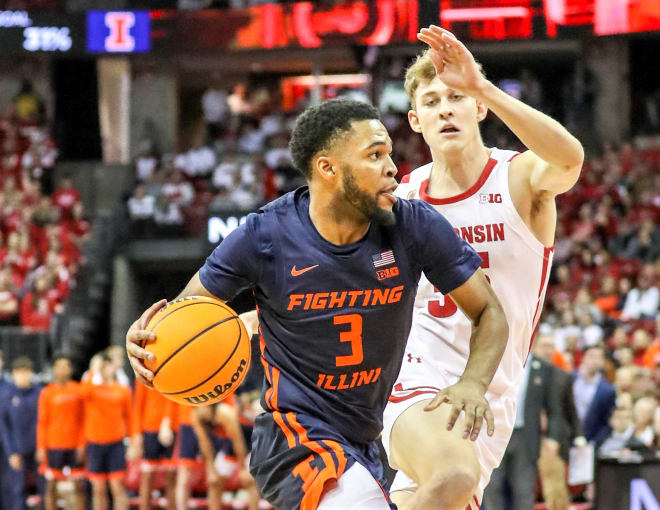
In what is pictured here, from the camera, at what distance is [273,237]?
4.30 m

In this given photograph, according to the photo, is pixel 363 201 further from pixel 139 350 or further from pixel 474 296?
pixel 139 350

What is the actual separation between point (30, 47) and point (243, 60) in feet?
14.9

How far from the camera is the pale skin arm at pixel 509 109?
14.3 feet

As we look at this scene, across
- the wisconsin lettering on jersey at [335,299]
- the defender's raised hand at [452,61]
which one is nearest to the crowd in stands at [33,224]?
the wisconsin lettering on jersey at [335,299]

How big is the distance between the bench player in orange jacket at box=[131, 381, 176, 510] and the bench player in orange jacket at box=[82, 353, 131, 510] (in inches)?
7.7

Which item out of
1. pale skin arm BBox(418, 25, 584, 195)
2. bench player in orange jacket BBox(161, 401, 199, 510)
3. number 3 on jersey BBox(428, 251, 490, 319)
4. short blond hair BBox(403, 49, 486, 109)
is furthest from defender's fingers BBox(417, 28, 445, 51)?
bench player in orange jacket BBox(161, 401, 199, 510)

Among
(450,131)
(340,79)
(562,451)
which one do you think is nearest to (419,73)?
(450,131)

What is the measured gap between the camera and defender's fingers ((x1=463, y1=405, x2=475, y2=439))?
3947 millimetres

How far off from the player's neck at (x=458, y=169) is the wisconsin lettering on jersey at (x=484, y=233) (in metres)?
0.21

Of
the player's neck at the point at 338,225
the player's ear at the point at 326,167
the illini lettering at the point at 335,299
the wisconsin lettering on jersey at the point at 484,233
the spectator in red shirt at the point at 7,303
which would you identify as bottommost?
the spectator in red shirt at the point at 7,303

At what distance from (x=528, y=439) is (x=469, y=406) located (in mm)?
6015

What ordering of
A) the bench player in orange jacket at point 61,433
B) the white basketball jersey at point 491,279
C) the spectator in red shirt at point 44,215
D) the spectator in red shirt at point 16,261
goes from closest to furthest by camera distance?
the white basketball jersey at point 491,279
the bench player in orange jacket at point 61,433
the spectator in red shirt at point 16,261
the spectator in red shirt at point 44,215

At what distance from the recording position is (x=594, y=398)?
34.9 feet

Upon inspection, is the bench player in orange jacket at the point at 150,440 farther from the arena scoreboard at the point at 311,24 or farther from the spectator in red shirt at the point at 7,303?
the arena scoreboard at the point at 311,24
